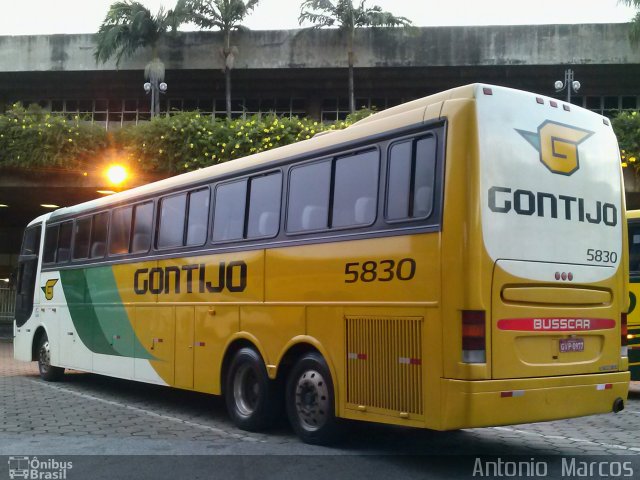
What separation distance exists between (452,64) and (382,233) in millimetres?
27300

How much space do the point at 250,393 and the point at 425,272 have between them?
3.31 m

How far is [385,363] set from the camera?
703cm

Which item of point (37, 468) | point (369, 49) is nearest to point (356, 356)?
point (37, 468)

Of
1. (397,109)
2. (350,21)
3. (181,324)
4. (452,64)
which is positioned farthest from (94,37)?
(397,109)

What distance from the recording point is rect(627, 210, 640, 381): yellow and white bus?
11742 millimetres

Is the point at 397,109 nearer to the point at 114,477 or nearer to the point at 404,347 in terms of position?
the point at 404,347

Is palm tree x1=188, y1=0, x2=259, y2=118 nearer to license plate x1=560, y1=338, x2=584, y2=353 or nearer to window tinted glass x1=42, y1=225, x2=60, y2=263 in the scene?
window tinted glass x1=42, y1=225, x2=60, y2=263

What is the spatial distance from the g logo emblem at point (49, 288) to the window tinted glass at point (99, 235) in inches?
74.2

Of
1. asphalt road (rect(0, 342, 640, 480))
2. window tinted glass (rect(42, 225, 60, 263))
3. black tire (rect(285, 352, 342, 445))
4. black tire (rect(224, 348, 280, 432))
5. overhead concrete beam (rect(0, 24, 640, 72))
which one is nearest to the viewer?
asphalt road (rect(0, 342, 640, 480))

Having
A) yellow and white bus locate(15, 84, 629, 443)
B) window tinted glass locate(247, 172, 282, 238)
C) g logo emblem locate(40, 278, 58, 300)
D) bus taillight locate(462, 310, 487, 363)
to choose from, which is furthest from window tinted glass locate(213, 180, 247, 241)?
g logo emblem locate(40, 278, 58, 300)

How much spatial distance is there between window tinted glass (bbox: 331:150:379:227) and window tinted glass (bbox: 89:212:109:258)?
6072mm

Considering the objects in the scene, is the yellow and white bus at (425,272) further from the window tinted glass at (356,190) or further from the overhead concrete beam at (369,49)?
the overhead concrete beam at (369,49)

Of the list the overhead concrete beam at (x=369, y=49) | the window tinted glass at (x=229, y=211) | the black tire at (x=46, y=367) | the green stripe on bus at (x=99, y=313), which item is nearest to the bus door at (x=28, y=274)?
the black tire at (x=46, y=367)

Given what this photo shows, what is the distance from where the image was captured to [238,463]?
23.4 ft
